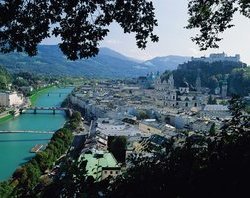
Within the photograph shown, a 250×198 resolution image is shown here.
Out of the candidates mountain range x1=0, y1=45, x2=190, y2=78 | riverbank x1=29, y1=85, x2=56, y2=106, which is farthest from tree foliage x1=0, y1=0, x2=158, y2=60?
mountain range x1=0, y1=45, x2=190, y2=78

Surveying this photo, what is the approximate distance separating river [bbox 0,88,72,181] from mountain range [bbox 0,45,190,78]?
4008 cm

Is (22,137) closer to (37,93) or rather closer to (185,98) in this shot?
(185,98)

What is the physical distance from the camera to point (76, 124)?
13539mm

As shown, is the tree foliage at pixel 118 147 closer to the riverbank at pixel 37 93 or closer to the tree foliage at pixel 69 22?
the tree foliage at pixel 69 22

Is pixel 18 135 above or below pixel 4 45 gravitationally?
below

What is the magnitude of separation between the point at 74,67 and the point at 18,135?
62.4m

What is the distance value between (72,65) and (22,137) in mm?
65098

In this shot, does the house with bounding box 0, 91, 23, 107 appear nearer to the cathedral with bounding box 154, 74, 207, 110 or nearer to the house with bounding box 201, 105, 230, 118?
the cathedral with bounding box 154, 74, 207, 110

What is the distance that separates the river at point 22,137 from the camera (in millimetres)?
8849

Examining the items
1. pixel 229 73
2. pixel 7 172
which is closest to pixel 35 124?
pixel 7 172

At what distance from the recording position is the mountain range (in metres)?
64.4

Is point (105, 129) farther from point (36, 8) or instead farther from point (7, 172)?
point (36, 8)

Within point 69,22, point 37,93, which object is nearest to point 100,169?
point 69,22

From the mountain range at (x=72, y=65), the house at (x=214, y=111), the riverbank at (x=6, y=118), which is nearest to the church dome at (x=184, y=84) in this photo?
the house at (x=214, y=111)
